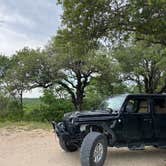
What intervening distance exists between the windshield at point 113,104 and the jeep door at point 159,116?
90 cm

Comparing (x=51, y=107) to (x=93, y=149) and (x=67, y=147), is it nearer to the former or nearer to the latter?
(x=67, y=147)

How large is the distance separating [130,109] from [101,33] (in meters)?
7.16

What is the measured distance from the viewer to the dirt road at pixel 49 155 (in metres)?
9.80

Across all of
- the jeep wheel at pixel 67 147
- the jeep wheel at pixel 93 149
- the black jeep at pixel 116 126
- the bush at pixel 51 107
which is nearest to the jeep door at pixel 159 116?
the black jeep at pixel 116 126

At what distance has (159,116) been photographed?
10.6m

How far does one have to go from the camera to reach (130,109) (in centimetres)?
1036

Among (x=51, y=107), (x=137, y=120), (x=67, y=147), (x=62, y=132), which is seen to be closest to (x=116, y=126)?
(x=137, y=120)

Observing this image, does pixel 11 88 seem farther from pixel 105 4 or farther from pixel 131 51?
pixel 105 4

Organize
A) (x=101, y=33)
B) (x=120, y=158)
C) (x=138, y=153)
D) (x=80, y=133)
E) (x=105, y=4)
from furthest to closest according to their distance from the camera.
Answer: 1. (x=101, y=33)
2. (x=105, y=4)
3. (x=138, y=153)
4. (x=120, y=158)
5. (x=80, y=133)

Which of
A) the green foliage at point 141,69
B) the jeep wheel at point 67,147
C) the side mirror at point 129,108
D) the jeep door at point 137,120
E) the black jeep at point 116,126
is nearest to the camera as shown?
the black jeep at point 116,126

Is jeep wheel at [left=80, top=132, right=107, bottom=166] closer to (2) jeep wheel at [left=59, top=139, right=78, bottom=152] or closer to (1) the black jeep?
(1) the black jeep

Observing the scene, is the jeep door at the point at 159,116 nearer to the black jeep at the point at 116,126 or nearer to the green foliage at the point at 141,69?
the black jeep at the point at 116,126

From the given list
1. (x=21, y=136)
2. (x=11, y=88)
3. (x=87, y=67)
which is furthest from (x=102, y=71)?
(x=21, y=136)

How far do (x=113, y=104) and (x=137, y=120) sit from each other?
79 cm
